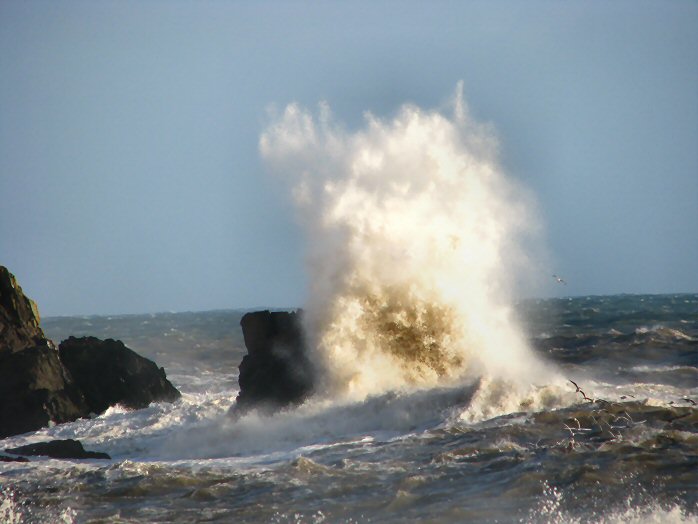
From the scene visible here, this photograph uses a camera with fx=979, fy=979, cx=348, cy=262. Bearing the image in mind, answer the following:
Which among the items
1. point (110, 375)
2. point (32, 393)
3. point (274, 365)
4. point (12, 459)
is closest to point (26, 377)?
point (32, 393)

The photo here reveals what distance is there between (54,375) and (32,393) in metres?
0.94

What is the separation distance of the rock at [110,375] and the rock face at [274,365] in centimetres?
478

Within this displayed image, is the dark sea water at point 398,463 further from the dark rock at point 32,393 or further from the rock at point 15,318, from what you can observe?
the rock at point 15,318

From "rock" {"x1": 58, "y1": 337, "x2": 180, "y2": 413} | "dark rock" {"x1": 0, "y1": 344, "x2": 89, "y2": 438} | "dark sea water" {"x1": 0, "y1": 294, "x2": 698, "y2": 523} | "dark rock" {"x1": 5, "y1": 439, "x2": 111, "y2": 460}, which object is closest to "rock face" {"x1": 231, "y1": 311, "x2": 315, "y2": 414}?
"dark sea water" {"x1": 0, "y1": 294, "x2": 698, "y2": 523}

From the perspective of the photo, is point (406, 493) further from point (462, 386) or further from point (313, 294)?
point (313, 294)

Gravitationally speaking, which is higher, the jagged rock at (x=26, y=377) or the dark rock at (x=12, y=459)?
the jagged rock at (x=26, y=377)

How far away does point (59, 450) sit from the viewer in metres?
16.8

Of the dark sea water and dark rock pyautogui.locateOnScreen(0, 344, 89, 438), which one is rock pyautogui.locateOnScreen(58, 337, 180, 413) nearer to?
dark rock pyautogui.locateOnScreen(0, 344, 89, 438)

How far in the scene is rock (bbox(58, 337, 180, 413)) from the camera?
23.7 m

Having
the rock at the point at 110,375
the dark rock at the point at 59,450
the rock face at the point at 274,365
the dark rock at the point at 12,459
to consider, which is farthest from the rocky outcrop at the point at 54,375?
the rock face at the point at 274,365

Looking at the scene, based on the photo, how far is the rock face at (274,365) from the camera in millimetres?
19281

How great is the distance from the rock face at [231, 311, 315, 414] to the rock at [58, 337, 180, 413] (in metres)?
4.78

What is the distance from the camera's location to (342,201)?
2225 cm

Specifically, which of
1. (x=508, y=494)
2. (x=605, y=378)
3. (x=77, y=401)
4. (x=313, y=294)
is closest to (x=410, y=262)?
(x=313, y=294)
